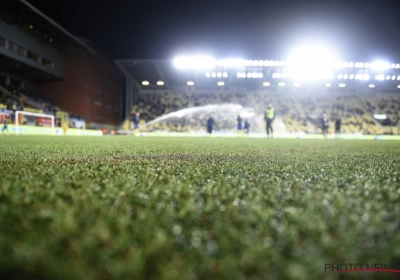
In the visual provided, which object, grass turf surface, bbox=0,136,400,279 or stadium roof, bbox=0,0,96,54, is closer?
grass turf surface, bbox=0,136,400,279

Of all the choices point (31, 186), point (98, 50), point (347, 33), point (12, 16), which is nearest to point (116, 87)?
point (98, 50)

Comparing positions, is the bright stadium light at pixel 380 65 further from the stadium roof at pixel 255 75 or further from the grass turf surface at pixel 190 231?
the grass turf surface at pixel 190 231

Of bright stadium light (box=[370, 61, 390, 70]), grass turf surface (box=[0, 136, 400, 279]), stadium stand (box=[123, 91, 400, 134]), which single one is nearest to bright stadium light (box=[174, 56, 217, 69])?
stadium stand (box=[123, 91, 400, 134])

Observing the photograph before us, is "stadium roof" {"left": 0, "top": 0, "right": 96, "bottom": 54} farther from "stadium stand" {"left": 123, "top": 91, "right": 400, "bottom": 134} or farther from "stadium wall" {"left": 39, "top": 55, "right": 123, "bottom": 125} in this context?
"stadium stand" {"left": 123, "top": 91, "right": 400, "bottom": 134}

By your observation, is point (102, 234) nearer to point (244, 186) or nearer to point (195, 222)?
point (195, 222)

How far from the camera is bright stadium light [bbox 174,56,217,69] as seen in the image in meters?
27.5

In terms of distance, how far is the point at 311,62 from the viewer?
2752cm

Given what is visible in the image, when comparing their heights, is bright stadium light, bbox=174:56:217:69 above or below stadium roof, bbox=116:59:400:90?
above

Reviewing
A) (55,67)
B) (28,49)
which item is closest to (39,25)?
(28,49)

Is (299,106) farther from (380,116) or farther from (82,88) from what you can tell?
(82,88)

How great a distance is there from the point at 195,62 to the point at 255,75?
5.48 metres

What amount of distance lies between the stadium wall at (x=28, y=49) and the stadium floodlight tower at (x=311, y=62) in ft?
65.9

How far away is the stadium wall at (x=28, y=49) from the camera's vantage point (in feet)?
78.1

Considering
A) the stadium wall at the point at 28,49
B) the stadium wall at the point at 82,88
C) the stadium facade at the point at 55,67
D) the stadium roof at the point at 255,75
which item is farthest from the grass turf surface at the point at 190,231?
the stadium wall at the point at 82,88
